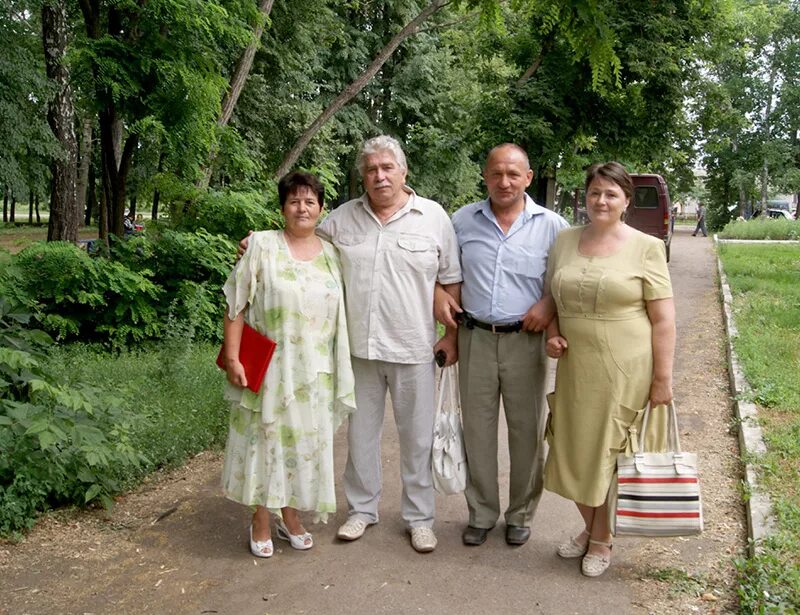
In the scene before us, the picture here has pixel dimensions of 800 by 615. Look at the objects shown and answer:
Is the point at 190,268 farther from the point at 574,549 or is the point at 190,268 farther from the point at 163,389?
the point at 574,549

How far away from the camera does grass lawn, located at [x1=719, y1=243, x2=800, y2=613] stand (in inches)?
140


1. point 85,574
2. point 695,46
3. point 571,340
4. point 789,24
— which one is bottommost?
point 85,574

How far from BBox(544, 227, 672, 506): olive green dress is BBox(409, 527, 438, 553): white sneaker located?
786 mm

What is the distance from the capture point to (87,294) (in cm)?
777

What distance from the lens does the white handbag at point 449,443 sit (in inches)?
166

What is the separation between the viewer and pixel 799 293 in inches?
502

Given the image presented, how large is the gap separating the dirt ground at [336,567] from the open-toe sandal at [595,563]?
45 mm

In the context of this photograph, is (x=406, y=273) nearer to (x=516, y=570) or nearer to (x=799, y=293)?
(x=516, y=570)

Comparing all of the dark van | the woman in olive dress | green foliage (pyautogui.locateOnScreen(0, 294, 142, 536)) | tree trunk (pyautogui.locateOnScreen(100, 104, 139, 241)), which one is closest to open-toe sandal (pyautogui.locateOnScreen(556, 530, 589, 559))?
the woman in olive dress

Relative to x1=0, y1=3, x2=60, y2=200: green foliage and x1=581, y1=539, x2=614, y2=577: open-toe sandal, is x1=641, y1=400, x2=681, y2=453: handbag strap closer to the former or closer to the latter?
x1=581, y1=539, x2=614, y2=577: open-toe sandal

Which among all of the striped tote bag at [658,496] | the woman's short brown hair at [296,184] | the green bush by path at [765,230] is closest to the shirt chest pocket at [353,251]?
the woman's short brown hair at [296,184]

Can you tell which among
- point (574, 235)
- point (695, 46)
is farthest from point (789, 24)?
point (574, 235)

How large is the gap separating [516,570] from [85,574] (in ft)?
7.02

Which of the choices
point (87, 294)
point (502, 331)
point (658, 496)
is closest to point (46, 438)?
point (502, 331)
